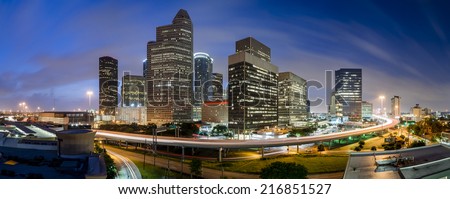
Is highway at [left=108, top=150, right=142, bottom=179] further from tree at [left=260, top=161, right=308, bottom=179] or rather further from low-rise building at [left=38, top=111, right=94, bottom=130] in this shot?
low-rise building at [left=38, top=111, right=94, bottom=130]

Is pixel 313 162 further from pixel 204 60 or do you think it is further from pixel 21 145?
pixel 204 60

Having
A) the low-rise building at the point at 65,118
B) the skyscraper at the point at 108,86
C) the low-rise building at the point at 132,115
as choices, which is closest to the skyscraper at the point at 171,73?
the low-rise building at the point at 132,115

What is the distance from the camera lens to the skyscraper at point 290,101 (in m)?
38.0

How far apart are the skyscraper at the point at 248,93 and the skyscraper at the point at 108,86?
1371 inches

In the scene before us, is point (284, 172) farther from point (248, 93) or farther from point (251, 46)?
point (251, 46)

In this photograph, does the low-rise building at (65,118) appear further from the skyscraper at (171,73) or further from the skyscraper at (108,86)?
the skyscraper at (108,86)

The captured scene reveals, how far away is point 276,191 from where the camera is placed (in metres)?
4.23

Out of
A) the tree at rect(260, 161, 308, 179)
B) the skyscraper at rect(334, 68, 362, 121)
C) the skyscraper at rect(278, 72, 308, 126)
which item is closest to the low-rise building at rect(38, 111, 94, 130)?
the tree at rect(260, 161, 308, 179)

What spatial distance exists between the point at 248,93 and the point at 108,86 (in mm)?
49321

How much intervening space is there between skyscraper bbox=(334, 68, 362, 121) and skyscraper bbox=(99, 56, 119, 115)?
1729 inches

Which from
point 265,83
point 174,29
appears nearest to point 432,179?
point 265,83

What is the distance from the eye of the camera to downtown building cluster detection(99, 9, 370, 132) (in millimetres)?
29009

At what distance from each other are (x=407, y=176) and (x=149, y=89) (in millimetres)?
43813

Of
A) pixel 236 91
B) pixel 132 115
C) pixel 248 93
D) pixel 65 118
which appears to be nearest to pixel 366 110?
pixel 248 93
